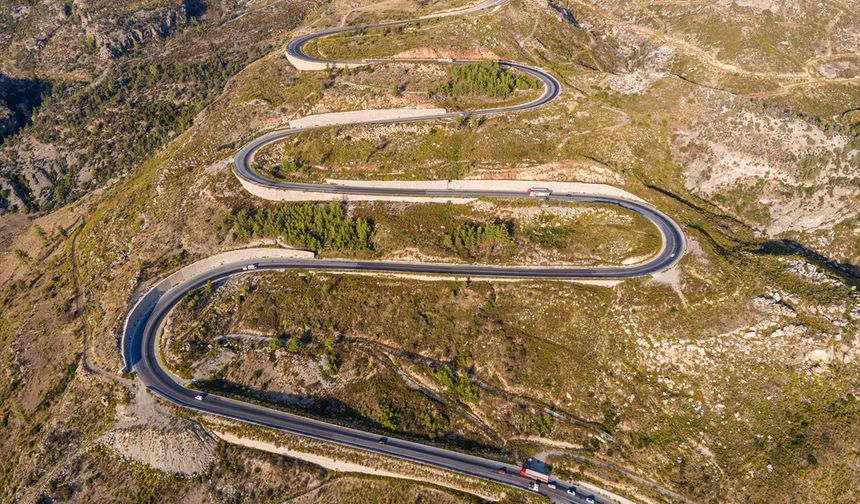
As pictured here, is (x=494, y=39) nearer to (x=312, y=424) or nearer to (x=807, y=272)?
(x=807, y=272)

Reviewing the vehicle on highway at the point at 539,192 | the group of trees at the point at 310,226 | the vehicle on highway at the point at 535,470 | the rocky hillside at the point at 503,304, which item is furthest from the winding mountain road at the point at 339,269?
the group of trees at the point at 310,226

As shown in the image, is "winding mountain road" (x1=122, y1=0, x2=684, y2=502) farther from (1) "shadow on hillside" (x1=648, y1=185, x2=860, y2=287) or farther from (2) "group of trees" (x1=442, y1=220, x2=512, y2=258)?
(1) "shadow on hillside" (x1=648, y1=185, x2=860, y2=287)

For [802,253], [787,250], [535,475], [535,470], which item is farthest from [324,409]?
[802,253]

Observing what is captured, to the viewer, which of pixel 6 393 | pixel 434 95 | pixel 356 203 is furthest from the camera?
pixel 434 95

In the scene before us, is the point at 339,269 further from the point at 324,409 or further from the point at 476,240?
the point at 476,240

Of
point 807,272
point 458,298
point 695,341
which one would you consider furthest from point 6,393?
point 807,272

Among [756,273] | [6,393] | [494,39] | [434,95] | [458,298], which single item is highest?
[494,39]
